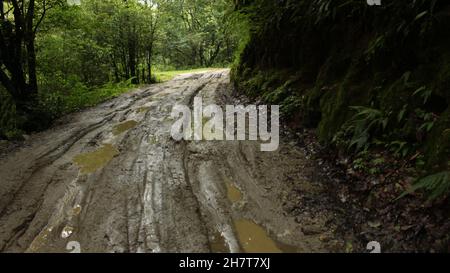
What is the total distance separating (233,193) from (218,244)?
1.23m

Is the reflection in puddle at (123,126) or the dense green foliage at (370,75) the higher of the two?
the dense green foliage at (370,75)

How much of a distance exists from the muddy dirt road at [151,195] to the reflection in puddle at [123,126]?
3.1 inches

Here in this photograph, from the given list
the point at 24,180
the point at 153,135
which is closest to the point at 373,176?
the point at 153,135

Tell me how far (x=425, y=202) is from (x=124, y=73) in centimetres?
1666

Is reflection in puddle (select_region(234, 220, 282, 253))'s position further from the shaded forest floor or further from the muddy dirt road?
the shaded forest floor

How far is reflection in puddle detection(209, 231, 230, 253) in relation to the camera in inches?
161

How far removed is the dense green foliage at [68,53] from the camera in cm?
956

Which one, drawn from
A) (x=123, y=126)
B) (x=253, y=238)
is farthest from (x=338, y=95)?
(x=123, y=126)

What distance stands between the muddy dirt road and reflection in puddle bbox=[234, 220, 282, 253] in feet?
0.04

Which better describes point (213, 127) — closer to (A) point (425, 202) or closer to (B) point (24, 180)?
(B) point (24, 180)

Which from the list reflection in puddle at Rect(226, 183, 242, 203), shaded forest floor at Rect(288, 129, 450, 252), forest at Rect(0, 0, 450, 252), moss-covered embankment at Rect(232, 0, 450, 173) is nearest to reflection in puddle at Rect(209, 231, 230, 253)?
forest at Rect(0, 0, 450, 252)

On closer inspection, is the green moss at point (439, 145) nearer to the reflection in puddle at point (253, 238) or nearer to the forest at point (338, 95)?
the forest at point (338, 95)

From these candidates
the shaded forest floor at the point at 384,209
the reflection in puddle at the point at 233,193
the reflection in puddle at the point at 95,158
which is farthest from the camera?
the reflection in puddle at the point at 95,158

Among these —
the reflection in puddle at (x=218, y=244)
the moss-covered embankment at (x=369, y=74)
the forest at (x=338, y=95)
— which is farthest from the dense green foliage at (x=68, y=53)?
the reflection in puddle at (x=218, y=244)
